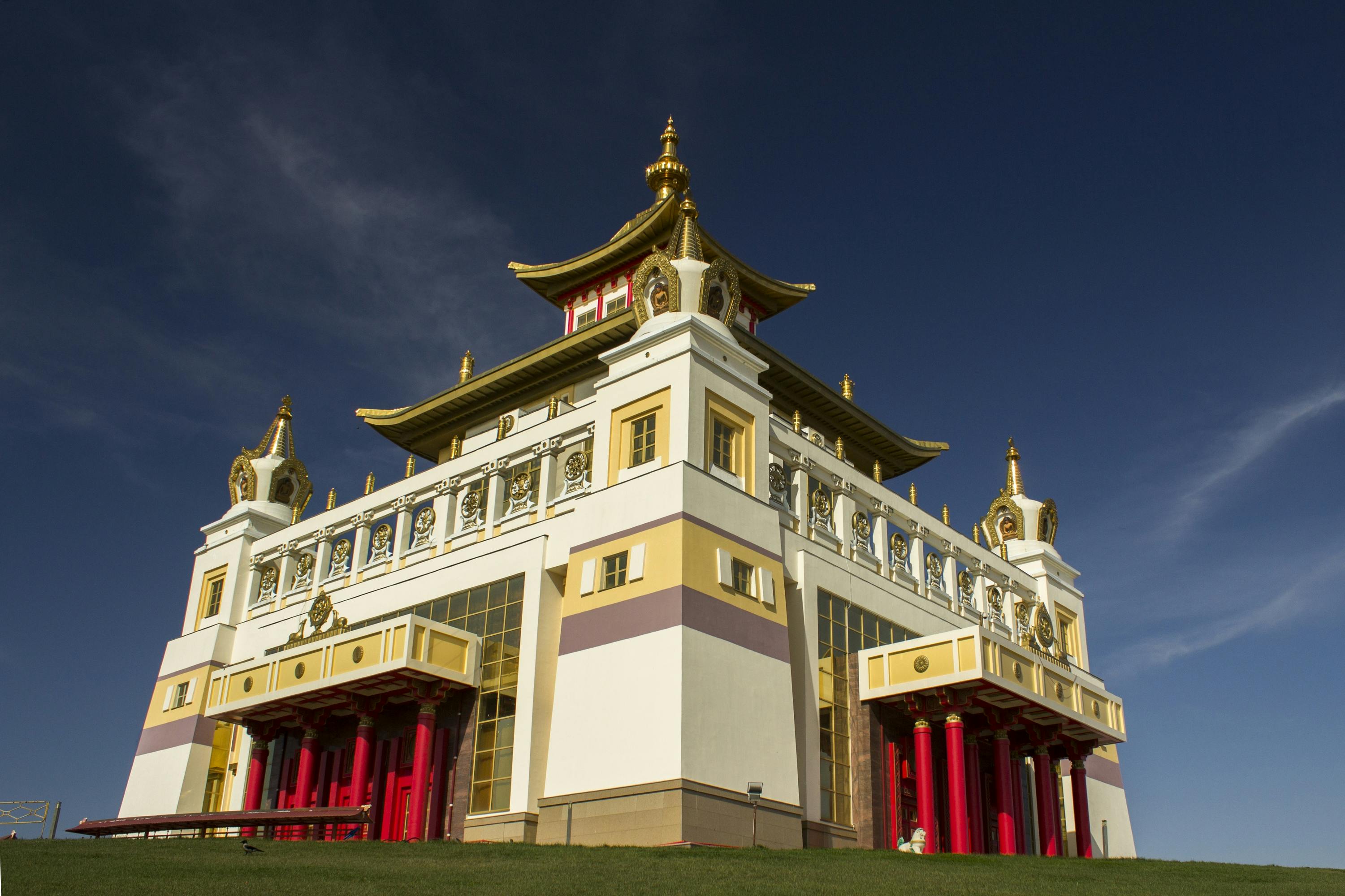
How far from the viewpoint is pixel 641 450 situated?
1220 inches

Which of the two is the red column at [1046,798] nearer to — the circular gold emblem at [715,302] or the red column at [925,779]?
the red column at [925,779]

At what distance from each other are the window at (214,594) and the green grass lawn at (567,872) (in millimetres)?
18498

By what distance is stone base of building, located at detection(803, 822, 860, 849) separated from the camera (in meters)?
28.5

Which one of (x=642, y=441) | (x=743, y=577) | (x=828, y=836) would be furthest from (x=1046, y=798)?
(x=642, y=441)

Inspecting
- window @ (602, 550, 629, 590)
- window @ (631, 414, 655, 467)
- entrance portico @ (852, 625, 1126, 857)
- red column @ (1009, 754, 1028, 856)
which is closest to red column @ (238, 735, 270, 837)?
window @ (602, 550, 629, 590)

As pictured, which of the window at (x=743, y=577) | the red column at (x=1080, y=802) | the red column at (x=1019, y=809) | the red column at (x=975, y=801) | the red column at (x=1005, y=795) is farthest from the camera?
the red column at (x=1080, y=802)

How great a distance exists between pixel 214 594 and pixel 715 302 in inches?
852

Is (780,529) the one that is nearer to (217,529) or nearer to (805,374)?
(805,374)

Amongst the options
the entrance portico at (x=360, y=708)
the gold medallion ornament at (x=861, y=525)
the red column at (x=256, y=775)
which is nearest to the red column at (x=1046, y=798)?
the gold medallion ornament at (x=861, y=525)

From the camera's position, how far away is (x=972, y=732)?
3250 cm

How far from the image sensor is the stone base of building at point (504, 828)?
28141mm

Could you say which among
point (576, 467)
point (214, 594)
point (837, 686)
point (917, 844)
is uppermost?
point (576, 467)

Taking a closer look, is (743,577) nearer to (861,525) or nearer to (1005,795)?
(861,525)

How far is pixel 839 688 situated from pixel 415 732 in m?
11.2
